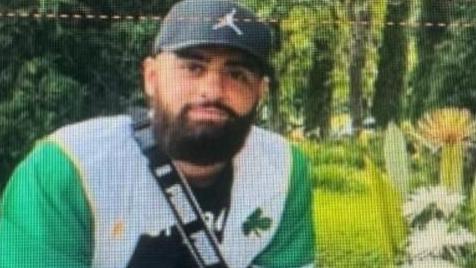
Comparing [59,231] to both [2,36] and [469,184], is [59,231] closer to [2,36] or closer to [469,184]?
[2,36]

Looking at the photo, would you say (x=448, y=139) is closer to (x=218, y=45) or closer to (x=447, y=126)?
(x=447, y=126)

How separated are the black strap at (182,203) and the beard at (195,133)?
1.1 inches

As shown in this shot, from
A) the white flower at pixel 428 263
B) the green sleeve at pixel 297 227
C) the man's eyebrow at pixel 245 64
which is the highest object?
the man's eyebrow at pixel 245 64

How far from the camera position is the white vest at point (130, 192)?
3771 millimetres

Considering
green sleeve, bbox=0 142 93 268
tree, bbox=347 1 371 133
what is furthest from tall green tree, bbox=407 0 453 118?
green sleeve, bbox=0 142 93 268

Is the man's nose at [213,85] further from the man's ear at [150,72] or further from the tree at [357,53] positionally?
the tree at [357,53]

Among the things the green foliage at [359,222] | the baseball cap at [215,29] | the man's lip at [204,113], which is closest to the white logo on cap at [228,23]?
the baseball cap at [215,29]

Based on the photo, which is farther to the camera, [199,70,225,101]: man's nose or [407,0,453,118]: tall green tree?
[407,0,453,118]: tall green tree

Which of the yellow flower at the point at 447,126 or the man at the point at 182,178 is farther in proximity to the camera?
the yellow flower at the point at 447,126

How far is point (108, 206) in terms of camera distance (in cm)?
377

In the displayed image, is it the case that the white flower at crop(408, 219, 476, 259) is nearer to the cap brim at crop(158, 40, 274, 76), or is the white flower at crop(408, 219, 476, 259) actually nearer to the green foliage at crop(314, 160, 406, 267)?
the green foliage at crop(314, 160, 406, 267)

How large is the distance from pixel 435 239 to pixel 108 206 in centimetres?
90

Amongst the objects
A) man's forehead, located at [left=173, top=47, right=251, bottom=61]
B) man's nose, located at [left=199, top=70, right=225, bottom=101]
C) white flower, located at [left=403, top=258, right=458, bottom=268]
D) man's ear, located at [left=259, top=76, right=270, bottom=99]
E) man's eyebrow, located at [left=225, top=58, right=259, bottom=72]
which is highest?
man's forehead, located at [left=173, top=47, right=251, bottom=61]

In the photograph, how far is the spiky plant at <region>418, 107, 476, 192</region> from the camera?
390 cm
